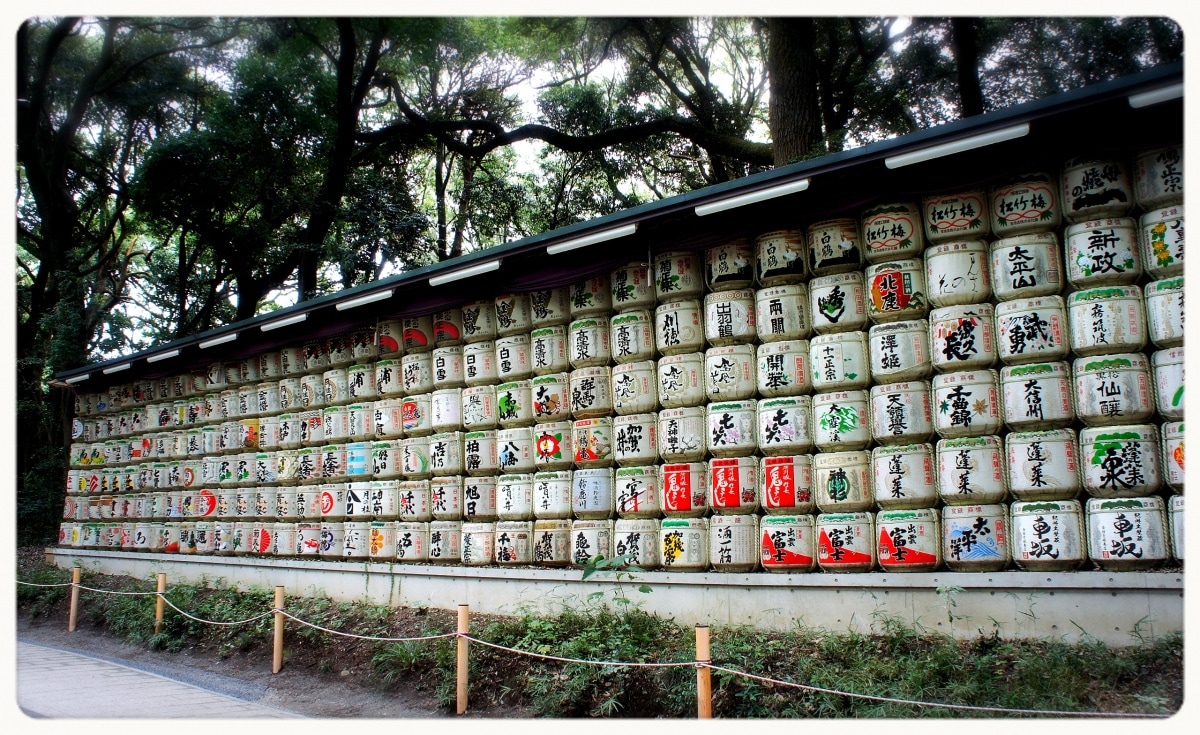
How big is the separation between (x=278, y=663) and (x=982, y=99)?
12.8 metres

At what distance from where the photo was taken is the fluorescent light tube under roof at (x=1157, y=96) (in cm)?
455

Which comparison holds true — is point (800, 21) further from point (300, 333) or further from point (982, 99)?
point (300, 333)

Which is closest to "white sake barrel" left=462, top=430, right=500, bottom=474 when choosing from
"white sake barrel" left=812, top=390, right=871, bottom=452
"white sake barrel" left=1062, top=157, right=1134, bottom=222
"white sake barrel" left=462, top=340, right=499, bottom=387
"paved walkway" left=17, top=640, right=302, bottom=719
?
"white sake barrel" left=462, top=340, right=499, bottom=387

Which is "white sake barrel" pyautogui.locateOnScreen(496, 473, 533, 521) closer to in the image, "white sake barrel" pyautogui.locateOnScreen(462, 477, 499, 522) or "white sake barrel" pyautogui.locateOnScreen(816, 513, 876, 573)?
"white sake barrel" pyautogui.locateOnScreen(462, 477, 499, 522)

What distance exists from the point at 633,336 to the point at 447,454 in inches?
95.2

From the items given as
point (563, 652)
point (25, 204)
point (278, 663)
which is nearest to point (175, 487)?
point (278, 663)

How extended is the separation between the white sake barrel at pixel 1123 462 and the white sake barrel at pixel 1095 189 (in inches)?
55.9

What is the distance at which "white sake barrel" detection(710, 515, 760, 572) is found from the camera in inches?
243

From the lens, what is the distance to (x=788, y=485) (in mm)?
6027

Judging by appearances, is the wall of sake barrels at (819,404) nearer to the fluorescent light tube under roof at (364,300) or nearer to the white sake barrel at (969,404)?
the white sake barrel at (969,404)

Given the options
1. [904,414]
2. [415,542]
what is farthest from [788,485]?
[415,542]

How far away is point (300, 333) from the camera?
9.73 m

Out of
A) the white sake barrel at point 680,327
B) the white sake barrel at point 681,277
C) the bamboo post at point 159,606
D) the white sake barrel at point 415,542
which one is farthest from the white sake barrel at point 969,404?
the bamboo post at point 159,606

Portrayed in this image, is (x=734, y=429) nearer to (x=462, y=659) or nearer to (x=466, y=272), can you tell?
(x=462, y=659)
